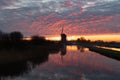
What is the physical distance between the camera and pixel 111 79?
1789 cm

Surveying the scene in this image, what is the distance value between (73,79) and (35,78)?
3082mm

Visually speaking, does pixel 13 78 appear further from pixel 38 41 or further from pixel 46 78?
pixel 38 41

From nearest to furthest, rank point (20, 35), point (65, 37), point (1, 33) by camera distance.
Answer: point (1, 33), point (20, 35), point (65, 37)

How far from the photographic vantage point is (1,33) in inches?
4158

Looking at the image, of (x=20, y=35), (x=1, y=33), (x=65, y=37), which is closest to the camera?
(x=1, y=33)

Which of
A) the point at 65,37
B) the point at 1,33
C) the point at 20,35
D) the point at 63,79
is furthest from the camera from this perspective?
the point at 65,37

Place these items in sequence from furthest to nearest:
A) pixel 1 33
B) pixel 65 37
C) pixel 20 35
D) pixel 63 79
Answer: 1. pixel 65 37
2. pixel 20 35
3. pixel 1 33
4. pixel 63 79

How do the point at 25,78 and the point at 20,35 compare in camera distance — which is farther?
the point at 20,35

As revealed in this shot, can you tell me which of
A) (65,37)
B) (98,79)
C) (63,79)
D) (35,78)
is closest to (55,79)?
(63,79)

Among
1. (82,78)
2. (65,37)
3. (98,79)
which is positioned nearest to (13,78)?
(82,78)

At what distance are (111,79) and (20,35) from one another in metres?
106

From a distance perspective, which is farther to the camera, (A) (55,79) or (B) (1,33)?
(B) (1,33)

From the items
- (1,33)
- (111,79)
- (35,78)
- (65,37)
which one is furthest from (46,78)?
(65,37)

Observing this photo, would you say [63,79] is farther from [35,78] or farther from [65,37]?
[65,37]
